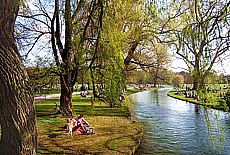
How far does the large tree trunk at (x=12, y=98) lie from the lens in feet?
12.6

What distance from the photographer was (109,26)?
471cm

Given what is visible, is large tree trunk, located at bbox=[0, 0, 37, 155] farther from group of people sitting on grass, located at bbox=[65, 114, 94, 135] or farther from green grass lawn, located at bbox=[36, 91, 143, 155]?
group of people sitting on grass, located at bbox=[65, 114, 94, 135]

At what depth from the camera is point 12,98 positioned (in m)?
3.86

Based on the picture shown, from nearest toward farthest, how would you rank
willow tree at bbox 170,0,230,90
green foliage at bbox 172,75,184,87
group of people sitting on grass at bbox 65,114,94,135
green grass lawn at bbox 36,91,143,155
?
willow tree at bbox 170,0,230,90, green foliage at bbox 172,75,184,87, green grass lawn at bbox 36,91,143,155, group of people sitting on grass at bbox 65,114,94,135

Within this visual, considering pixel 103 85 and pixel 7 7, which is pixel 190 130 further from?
pixel 7 7

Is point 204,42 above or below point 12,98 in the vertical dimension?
above

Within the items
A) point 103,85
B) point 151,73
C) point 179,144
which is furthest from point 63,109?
point 103,85

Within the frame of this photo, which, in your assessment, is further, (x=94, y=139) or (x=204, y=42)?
(x=94, y=139)

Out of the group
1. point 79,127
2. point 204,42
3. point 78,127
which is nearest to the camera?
point 204,42

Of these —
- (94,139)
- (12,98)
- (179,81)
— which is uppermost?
(179,81)

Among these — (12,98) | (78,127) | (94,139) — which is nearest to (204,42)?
(12,98)

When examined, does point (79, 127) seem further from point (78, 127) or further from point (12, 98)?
point (12, 98)

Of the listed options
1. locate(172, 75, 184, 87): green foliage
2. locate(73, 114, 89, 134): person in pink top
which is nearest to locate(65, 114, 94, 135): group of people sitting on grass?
locate(73, 114, 89, 134): person in pink top

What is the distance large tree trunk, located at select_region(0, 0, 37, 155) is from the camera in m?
3.84
